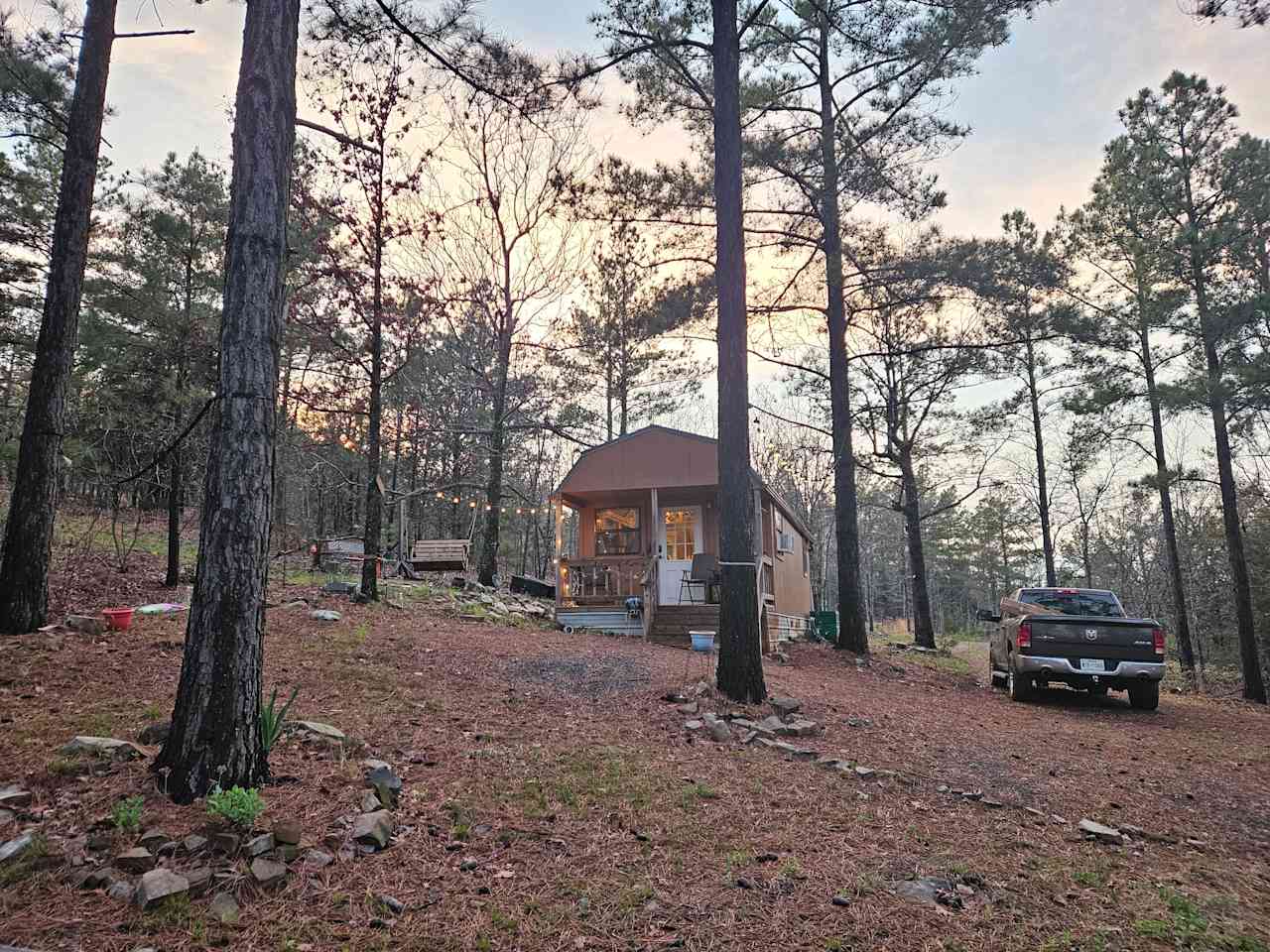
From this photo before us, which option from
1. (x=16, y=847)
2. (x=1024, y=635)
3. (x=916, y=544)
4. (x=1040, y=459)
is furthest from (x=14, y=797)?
(x=1040, y=459)

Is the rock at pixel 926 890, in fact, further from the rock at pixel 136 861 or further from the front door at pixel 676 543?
the front door at pixel 676 543

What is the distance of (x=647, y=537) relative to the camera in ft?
48.6

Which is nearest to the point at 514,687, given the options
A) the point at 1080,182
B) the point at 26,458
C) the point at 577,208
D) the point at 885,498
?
the point at 26,458

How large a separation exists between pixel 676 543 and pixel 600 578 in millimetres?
1981

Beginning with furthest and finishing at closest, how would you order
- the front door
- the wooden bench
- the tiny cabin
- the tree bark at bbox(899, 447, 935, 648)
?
the tree bark at bbox(899, 447, 935, 648) → the wooden bench → the front door → the tiny cabin

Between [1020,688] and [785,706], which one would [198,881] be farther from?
[1020,688]

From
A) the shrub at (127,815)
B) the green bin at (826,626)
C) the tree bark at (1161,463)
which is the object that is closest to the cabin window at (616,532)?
the green bin at (826,626)

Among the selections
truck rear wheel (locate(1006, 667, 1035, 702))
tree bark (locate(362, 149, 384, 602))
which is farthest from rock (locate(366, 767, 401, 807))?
truck rear wheel (locate(1006, 667, 1035, 702))

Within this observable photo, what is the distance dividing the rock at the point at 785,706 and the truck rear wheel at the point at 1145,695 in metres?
5.21

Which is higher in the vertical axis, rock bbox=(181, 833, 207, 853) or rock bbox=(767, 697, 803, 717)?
rock bbox=(181, 833, 207, 853)

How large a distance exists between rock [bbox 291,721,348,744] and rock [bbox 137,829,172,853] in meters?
1.28

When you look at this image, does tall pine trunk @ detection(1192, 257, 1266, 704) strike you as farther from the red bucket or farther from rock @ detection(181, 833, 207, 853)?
the red bucket

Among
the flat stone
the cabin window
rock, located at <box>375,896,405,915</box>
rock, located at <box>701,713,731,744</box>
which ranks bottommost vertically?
rock, located at <box>701,713,731,744</box>

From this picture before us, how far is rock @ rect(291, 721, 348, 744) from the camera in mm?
3899
